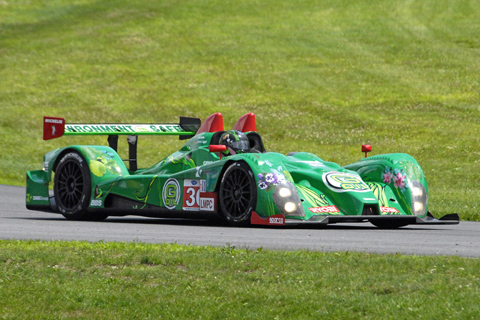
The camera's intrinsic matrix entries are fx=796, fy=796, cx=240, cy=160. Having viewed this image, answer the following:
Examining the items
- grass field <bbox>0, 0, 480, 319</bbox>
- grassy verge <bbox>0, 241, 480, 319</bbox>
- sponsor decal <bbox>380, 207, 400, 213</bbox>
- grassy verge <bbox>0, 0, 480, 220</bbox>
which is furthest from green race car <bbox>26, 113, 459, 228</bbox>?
grassy verge <bbox>0, 0, 480, 220</bbox>

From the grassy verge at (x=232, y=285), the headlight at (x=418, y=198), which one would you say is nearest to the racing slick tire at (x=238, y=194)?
the headlight at (x=418, y=198)

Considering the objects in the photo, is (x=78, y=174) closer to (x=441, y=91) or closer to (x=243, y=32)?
(x=441, y=91)

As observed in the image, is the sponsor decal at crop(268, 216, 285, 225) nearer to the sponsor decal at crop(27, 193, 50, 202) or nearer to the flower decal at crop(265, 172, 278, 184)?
the flower decal at crop(265, 172, 278, 184)

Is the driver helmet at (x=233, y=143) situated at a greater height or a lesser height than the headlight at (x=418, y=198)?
greater

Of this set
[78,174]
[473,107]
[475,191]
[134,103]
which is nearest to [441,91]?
[473,107]

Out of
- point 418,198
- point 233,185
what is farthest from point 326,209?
point 418,198

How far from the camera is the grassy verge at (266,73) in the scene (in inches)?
1207

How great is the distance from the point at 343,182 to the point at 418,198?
4.60 feet

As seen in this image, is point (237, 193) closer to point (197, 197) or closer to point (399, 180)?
point (197, 197)

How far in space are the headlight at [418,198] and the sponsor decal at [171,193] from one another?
3674mm

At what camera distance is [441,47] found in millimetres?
42688

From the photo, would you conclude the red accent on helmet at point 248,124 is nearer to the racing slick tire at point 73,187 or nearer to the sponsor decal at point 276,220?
the racing slick tire at point 73,187

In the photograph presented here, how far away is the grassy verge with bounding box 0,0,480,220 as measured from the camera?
101 ft

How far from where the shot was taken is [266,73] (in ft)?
132
